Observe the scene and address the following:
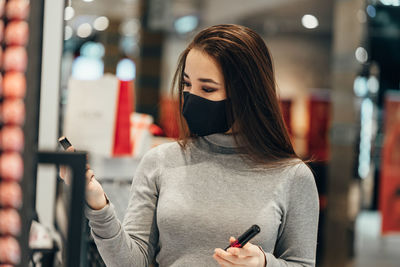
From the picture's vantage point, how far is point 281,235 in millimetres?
1441

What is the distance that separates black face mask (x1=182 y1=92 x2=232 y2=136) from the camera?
1.42m

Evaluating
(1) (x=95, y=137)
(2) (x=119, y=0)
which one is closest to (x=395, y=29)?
(1) (x=95, y=137)

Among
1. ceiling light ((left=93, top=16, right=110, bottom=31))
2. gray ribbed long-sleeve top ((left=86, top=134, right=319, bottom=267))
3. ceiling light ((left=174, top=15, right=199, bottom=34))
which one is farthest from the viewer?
ceiling light ((left=93, top=16, right=110, bottom=31))

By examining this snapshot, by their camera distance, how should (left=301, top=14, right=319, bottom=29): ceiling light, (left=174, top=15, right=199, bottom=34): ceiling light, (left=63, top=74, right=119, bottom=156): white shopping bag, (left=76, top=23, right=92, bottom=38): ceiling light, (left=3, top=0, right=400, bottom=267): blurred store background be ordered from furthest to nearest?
(left=76, top=23, right=92, bottom=38): ceiling light
(left=174, top=15, right=199, bottom=34): ceiling light
(left=301, top=14, right=319, bottom=29): ceiling light
(left=63, top=74, right=119, bottom=156): white shopping bag
(left=3, top=0, right=400, bottom=267): blurred store background

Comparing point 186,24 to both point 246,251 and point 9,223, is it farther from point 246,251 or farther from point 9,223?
point 9,223

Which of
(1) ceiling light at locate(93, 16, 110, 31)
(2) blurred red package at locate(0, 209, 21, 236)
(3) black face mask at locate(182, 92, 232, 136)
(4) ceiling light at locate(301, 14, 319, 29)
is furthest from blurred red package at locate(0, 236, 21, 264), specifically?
(1) ceiling light at locate(93, 16, 110, 31)

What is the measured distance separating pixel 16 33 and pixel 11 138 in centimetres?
16

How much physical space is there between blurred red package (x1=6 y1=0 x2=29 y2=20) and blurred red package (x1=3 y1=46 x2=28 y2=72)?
5cm

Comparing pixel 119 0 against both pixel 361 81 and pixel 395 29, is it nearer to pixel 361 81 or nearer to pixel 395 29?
pixel 395 29

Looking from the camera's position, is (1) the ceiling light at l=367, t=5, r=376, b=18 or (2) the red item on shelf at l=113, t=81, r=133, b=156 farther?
(1) the ceiling light at l=367, t=5, r=376, b=18

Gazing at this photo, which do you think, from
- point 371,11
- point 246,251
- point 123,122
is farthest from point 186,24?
point 246,251

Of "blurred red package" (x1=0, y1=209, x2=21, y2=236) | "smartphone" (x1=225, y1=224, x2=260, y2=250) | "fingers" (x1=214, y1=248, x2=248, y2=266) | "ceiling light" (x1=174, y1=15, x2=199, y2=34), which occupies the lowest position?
"fingers" (x1=214, y1=248, x2=248, y2=266)

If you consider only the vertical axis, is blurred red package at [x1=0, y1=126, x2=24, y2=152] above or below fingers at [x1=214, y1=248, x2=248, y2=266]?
above

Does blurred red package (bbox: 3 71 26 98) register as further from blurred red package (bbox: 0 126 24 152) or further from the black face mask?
the black face mask
